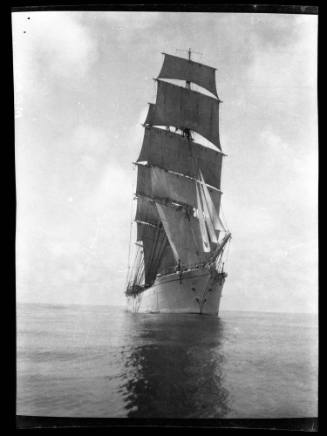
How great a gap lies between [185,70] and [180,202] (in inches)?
83.4

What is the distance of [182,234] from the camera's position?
19.7 ft

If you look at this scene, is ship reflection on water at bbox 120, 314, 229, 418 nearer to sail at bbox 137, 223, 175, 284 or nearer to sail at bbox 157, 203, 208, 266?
sail at bbox 137, 223, 175, 284

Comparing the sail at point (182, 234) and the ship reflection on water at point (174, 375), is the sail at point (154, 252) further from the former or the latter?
the ship reflection on water at point (174, 375)

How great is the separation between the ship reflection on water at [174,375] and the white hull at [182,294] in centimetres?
36

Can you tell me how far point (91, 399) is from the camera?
4.38 meters

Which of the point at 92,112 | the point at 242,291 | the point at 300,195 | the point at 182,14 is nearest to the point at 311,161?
the point at 300,195

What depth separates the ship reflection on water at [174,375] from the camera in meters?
4.36

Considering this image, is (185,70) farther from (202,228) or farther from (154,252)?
(154,252)

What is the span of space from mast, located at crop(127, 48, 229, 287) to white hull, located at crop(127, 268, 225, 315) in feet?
0.48

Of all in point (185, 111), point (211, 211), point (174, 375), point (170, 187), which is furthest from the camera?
point (170, 187)

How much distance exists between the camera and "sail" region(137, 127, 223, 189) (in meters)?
5.04

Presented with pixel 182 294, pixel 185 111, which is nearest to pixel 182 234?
pixel 182 294

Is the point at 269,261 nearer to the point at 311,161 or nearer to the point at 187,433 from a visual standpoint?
the point at 311,161

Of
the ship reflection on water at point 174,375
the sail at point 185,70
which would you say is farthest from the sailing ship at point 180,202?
the ship reflection on water at point 174,375
